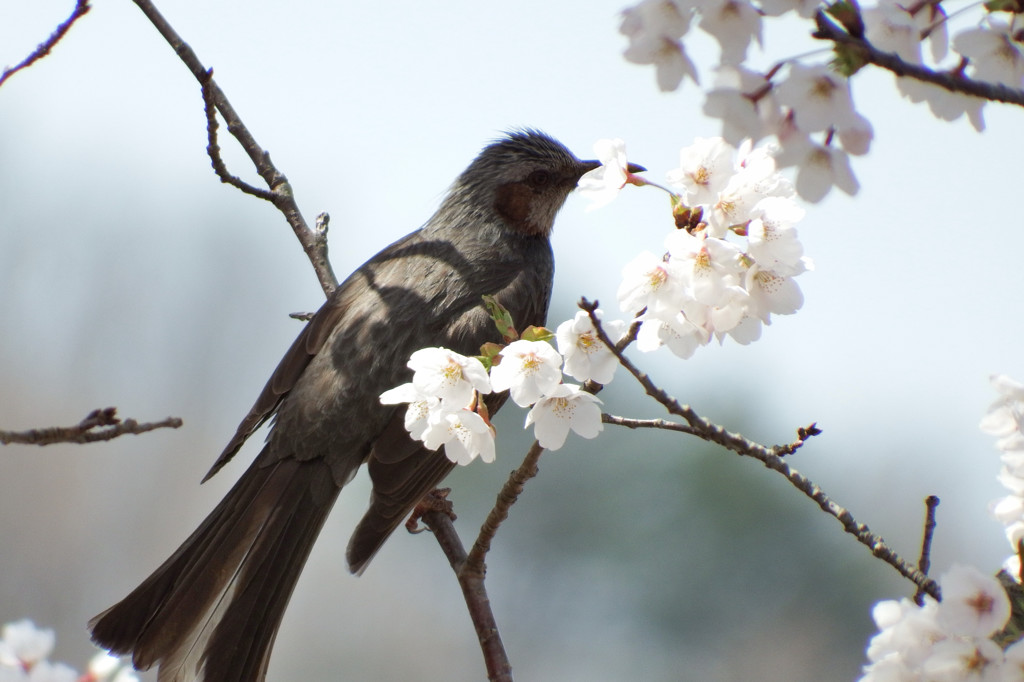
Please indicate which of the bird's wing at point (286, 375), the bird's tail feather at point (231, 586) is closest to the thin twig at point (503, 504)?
the bird's tail feather at point (231, 586)

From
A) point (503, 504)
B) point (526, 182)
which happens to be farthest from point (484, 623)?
point (526, 182)

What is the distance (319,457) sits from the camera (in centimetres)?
322

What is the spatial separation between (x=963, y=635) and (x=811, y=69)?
66cm

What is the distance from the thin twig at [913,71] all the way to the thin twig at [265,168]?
2043 millimetres

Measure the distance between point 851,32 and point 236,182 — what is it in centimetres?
225

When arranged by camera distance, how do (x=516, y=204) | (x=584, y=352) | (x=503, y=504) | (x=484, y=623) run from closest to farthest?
(x=584, y=352) → (x=503, y=504) → (x=484, y=623) → (x=516, y=204)

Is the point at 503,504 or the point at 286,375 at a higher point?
the point at 286,375

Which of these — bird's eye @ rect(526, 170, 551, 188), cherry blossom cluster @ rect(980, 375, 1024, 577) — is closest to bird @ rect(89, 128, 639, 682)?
bird's eye @ rect(526, 170, 551, 188)

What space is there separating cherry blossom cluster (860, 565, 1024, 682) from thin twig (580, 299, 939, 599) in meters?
0.33

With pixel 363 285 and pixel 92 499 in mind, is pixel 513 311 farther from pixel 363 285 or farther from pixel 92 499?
pixel 92 499

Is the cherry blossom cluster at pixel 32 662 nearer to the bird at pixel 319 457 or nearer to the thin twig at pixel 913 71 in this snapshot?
the bird at pixel 319 457

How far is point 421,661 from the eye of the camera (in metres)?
22.4

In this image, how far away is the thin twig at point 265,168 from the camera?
266 cm

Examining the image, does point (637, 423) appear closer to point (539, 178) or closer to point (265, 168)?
point (265, 168)
